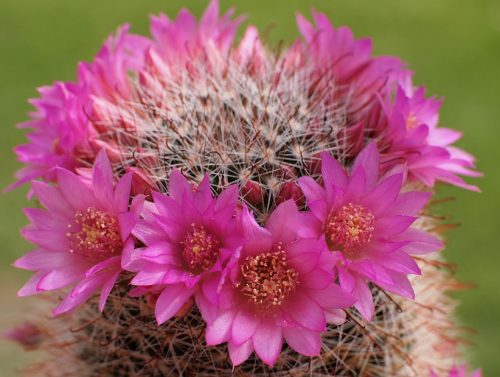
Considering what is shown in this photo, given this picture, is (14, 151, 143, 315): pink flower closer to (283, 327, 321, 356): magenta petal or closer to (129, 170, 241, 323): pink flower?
Answer: (129, 170, 241, 323): pink flower

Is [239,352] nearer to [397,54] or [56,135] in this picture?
[56,135]

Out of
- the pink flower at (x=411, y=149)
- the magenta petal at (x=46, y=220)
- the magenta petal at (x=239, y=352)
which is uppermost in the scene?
the pink flower at (x=411, y=149)

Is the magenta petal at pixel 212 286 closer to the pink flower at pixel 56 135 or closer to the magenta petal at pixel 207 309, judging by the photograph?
the magenta petal at pixel 207 309

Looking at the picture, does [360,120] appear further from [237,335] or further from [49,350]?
[49,350]

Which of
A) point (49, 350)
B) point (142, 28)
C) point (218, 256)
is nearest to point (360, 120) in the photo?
point (218, 256)

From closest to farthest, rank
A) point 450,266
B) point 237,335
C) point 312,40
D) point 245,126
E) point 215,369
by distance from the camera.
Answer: point 237,335 < point 215,369 < point 245,126 < point 450,266 < point 312,40

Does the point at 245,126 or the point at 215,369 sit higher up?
the point at 245,126

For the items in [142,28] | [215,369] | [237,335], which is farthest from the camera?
[142,28]

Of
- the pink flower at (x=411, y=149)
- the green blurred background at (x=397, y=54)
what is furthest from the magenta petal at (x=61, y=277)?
the green blurred background at (x=397, y=54)
